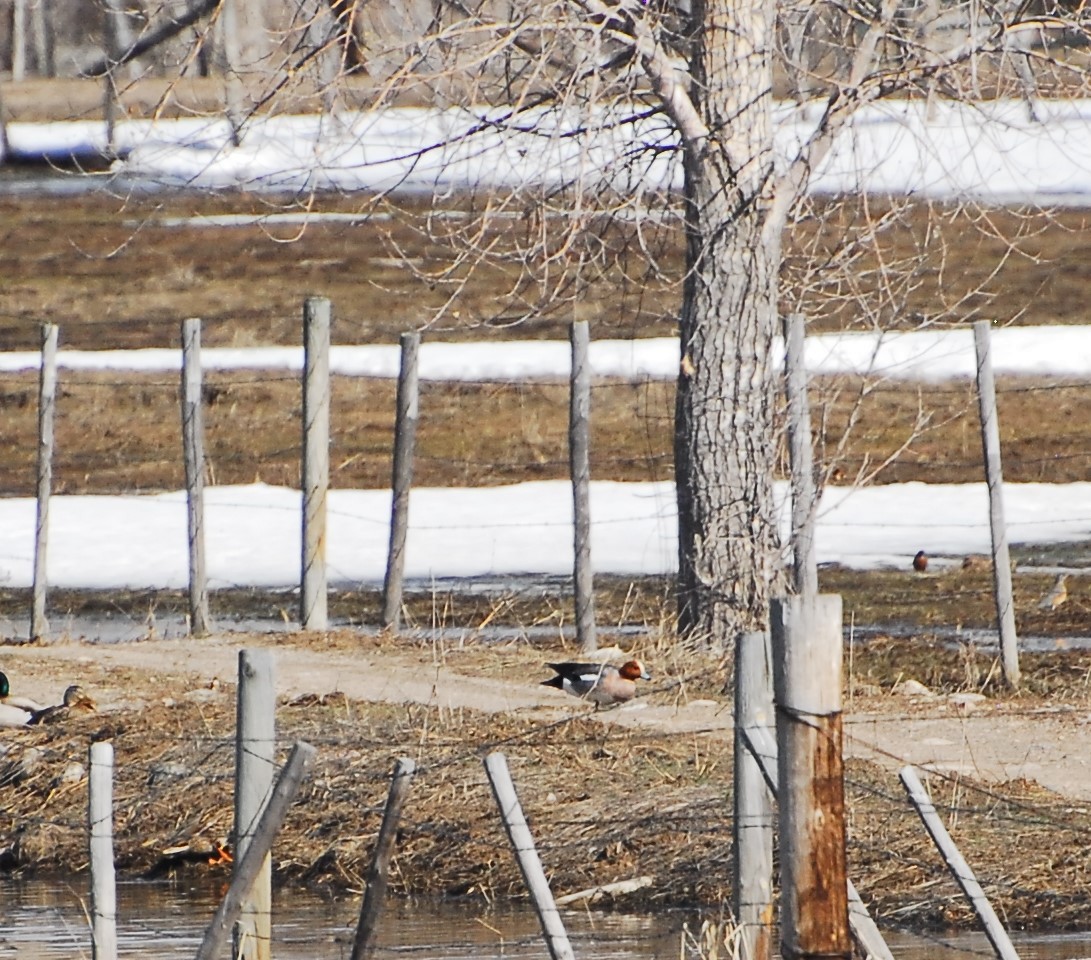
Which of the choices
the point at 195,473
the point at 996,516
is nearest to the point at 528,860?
the point at 996,516

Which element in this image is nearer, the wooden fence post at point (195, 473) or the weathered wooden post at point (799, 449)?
the weathered wooden post at point (799, 449)

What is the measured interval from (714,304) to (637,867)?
4211mm

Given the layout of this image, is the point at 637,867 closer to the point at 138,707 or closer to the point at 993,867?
the point at 993,867

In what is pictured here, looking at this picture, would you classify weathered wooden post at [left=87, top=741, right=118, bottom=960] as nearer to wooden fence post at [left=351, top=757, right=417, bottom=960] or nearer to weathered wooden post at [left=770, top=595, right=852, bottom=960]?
wooden fence post at [left=351, top=757, right=417, bottom=960]

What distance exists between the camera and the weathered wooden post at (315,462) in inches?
531

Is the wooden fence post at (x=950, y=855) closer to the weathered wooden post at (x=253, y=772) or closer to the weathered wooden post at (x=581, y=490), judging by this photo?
the weathered wooden post at (x=253, y=772)

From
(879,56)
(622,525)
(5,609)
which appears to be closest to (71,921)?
(879,56)

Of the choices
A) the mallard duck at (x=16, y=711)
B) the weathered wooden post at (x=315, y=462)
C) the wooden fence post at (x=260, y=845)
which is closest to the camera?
the wooden fence post at (x=260, y=845)

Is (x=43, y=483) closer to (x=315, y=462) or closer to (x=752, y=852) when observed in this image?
(x=315, y=462)

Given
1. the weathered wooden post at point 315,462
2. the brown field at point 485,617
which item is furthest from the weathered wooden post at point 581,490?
the weathered wooden post at point 315,462

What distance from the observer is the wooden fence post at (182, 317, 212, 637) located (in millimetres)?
13547

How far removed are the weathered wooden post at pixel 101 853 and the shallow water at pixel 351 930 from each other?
1494 millimetres

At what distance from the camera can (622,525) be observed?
784 inches

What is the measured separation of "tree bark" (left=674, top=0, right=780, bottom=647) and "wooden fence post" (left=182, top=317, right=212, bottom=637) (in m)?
3.12
